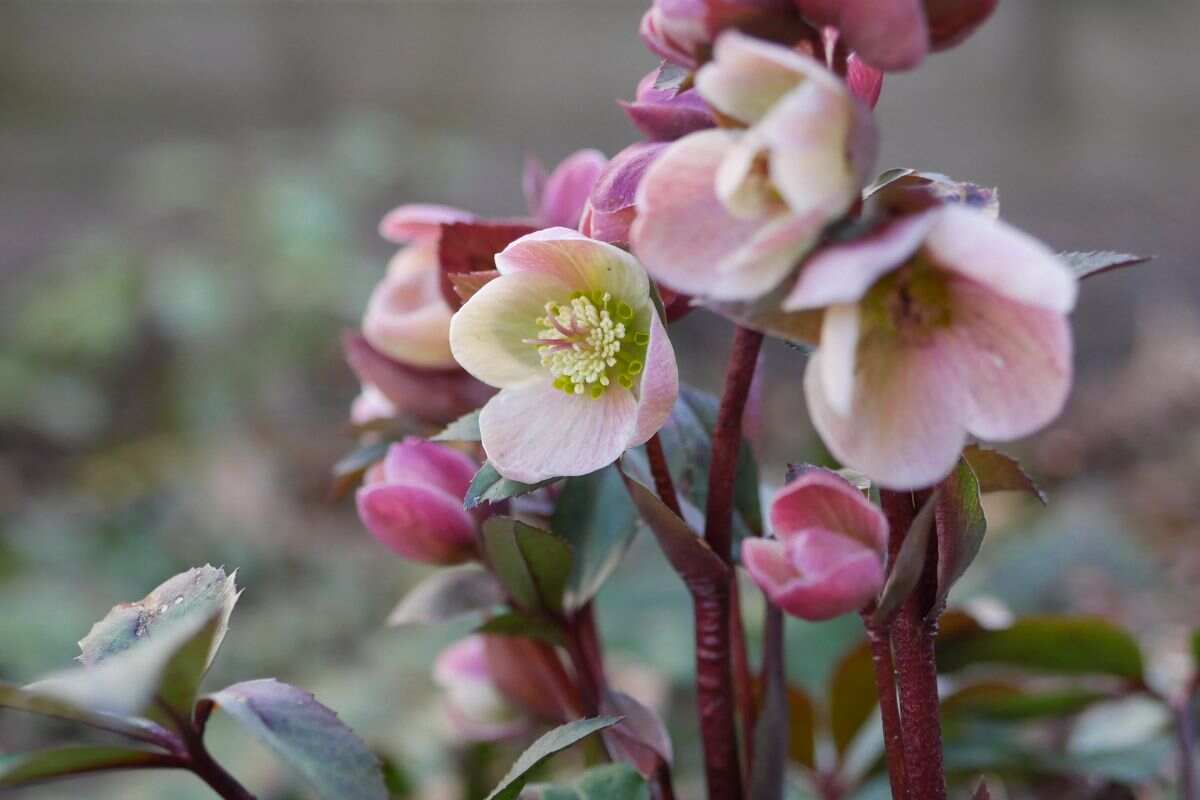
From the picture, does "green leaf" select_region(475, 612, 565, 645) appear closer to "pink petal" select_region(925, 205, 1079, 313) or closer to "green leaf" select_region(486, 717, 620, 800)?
"green leaf" select_region(486, 717, 620, 800)

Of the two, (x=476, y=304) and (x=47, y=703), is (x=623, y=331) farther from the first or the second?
(x=47, y=703)

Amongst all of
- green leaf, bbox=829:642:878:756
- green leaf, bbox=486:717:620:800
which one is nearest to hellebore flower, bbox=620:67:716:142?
green leaf, bbox=486:717:620:800

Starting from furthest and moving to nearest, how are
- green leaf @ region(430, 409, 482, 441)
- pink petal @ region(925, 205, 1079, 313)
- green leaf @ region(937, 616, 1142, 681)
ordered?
green leaf @ region(937, 616, 1142, 681) → green leaf @ region(430, 409, 482, 441) → pink petal @ region(925, 205, 1079, 313)

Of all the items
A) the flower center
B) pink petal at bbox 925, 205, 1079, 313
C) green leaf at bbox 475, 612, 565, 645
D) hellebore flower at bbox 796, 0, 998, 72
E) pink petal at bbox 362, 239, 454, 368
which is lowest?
green leaf at bbox 475, 612, 565, 645

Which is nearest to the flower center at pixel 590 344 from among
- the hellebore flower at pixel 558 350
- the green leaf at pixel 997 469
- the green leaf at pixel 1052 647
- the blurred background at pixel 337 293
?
the hellebore flower at pixel 558 350

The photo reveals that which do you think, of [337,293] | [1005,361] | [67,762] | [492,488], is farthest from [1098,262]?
A: [337,293]

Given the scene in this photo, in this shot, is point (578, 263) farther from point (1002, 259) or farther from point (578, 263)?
point (1002, 259)
